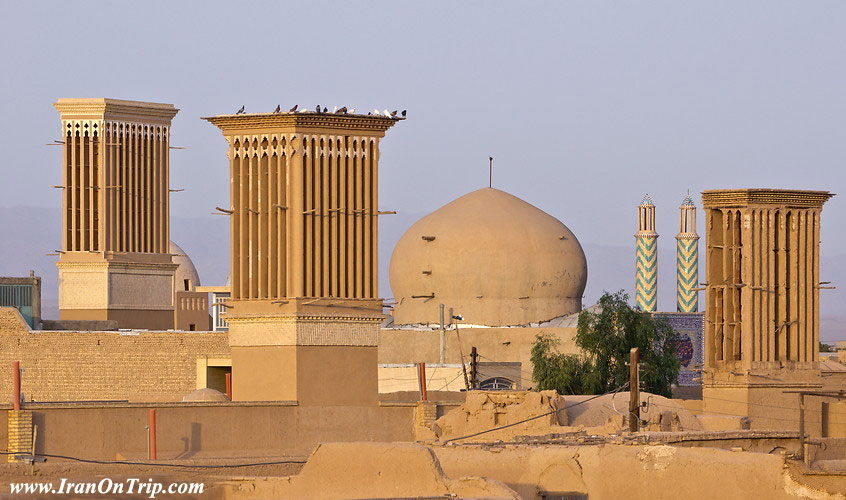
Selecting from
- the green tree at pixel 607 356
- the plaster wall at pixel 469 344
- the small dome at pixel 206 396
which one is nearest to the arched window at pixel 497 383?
the green tree at pixel 607 356

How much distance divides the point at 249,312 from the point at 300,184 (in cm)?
217

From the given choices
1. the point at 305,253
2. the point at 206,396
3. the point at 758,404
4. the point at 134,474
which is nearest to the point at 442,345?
the point at 758,404

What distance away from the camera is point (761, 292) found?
121 feet

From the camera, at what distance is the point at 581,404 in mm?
28719

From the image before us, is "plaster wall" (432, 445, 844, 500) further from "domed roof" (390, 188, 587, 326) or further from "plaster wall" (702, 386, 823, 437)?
"domed roof" (390, 188, 587, 326)

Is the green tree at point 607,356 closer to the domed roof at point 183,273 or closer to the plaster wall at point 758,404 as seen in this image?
the plaster wall at point 758,404

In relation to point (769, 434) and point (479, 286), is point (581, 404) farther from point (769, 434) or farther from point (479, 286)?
point (479, 286)

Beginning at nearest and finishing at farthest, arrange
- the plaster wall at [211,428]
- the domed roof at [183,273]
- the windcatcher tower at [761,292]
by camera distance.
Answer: the plaster wall at [211,428] < the windcatcher tower at [761,292] < the domed roof at [183,273]

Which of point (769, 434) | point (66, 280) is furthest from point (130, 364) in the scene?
point (769, 434)

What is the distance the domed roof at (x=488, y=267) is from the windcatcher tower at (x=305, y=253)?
1321 cm

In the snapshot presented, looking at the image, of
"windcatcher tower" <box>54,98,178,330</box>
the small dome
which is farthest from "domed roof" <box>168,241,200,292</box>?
the small dome

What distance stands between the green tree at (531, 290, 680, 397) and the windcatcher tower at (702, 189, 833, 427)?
7.08ft

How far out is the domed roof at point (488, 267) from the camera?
1741 inches

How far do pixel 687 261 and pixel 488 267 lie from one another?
27134 millimetres
